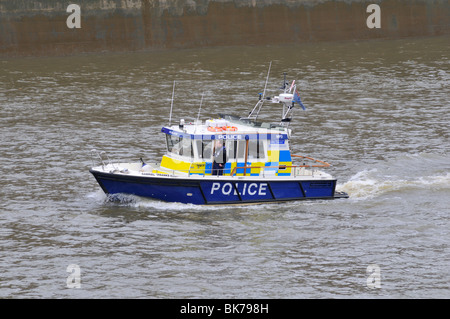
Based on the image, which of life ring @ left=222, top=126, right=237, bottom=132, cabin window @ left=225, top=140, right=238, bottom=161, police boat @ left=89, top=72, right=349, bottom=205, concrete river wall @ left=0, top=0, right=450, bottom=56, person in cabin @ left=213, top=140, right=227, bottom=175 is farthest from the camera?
concrete river wall @ left=0, top=0, right=450, bottom=56

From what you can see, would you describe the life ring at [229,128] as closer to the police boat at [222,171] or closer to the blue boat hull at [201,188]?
the police boat at [222,171]

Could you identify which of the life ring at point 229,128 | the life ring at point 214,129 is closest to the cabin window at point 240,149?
the life ring at point 229,128

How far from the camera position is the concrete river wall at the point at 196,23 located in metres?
55.3

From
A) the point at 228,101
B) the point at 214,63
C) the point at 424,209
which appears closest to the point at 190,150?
the point at 424,209

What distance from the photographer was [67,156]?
1339 inches

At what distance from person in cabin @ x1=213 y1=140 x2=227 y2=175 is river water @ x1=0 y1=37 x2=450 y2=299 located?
1.24 m

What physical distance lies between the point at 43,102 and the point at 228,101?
9.85 metres

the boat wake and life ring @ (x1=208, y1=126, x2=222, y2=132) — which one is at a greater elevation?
life ring @ (x1=208, y1=126, x2=222, y2=132)

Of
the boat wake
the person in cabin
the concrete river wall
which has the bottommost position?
the boat wake

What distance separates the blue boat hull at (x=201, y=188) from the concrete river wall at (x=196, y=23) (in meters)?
31.1

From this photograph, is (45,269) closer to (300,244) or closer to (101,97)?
(300,244)

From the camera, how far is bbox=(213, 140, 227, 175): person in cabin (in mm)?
27188

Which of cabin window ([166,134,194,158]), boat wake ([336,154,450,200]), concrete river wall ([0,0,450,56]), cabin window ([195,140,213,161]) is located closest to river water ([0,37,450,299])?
boat wake ([336,154,450,200])

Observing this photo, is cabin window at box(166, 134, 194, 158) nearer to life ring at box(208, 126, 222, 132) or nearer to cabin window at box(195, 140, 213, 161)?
cabin window at box(195, 140, 213, 161)
